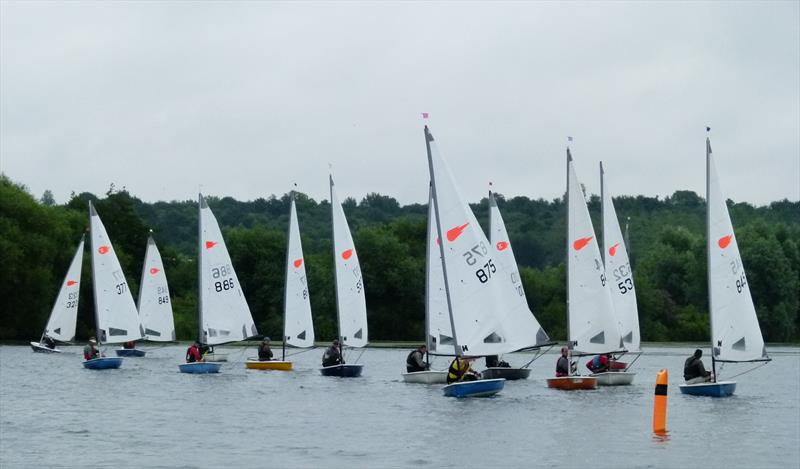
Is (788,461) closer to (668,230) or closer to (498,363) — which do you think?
(498,363)

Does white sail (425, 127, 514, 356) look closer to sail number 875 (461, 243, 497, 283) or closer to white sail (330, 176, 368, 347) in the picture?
sail number 875 (461, 243, 497, 283)

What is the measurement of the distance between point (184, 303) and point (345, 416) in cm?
5862

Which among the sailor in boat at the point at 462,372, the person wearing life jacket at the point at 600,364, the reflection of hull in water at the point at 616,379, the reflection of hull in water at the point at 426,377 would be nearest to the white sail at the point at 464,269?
the sailor in boat at the point at 462,372

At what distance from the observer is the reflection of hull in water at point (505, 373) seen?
144 ft

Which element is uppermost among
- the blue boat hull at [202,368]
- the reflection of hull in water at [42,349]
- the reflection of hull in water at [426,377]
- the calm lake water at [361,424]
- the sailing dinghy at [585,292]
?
the sailing dinghy at [585,292]

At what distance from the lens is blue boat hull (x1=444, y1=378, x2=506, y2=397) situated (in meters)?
37.1

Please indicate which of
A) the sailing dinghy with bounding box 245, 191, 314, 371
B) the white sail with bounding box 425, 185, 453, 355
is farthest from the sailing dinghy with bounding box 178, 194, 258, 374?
the white sail with bounding box 425, 185, 453, 355

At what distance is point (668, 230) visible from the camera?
10325 cm

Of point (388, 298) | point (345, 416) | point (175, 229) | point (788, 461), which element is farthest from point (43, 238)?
point (175, 229)

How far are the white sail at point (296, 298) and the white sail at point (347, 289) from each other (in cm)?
232

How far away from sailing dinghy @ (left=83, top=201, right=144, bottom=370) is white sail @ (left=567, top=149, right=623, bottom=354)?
2354 centimetres

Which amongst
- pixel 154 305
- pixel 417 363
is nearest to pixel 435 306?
pixel 417 363

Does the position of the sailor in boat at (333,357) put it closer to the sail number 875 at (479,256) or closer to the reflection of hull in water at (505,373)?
the reflection of hull in water at (505,373)

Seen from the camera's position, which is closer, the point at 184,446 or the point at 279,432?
the point at 184,446
